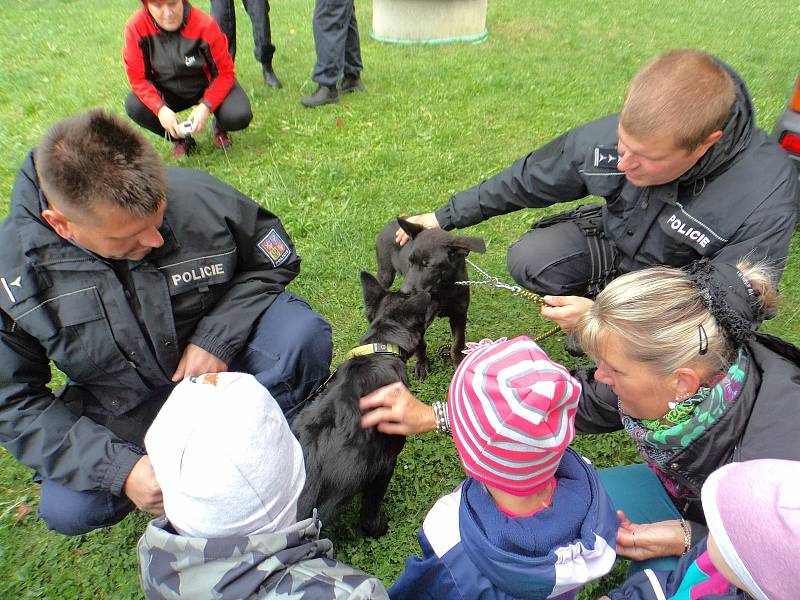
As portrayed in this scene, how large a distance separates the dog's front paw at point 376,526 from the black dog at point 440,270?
1041 millimetres

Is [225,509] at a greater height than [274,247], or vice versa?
[225,509]

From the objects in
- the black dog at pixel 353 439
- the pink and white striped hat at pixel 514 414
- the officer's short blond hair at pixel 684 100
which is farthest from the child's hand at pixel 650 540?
the officer's short blond hair at pixel 684 100

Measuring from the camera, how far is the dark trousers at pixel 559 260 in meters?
3.11

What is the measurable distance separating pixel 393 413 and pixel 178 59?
428cm

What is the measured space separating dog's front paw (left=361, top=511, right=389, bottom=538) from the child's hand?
110 cm

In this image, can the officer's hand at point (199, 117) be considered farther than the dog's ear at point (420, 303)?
Yes

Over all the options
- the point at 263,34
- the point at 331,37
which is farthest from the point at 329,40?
the point at 263,34

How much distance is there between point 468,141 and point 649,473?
13.2 ft

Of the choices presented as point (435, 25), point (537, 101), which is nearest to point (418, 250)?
point (537, 101)

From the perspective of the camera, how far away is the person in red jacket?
185 inches

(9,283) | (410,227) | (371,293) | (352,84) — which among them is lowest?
(371,293)

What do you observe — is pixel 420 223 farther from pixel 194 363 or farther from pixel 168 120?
pixel 168 120

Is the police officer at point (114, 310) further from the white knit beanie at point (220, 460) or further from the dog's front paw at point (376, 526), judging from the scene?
the white knit beanie at point (220, 460)

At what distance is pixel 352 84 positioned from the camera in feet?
21.6
